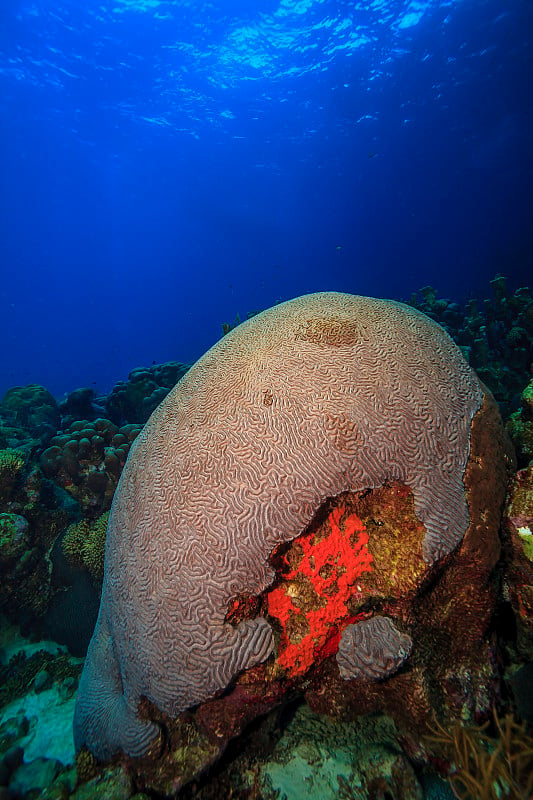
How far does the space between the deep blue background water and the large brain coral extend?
30.2 m

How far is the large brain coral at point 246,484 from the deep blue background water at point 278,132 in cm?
3020

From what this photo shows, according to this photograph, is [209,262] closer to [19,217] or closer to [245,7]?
[19,217]

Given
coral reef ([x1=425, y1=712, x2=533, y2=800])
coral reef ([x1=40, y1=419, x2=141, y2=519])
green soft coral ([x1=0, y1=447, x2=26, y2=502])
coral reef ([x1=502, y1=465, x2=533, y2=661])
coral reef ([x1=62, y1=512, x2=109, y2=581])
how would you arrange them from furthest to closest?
coral reef ([x1=40, y1=419, x2=141, y2=519]), green soft coral ([x1=0, y1=447, x2=26, y2=502]), coral reef ([x1=62, y1=512, x2=109, y2=581]), coral reef ([x1=502, y1=465, x2=533, y2=661]), coral reef ([x1=425, y1=712, x2=533, y2=800])

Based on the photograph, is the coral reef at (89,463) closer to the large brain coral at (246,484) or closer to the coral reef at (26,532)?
the coral reef at (26,532)

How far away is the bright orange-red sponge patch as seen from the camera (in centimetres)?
226

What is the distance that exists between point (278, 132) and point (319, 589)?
51.6 m

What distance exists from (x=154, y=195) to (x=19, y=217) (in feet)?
86.8

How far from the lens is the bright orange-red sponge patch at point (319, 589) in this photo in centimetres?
226

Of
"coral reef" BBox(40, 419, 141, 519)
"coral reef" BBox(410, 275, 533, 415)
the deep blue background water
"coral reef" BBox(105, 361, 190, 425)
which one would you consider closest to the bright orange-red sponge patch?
"coral reef" BBox(40, 419, 141, 519)

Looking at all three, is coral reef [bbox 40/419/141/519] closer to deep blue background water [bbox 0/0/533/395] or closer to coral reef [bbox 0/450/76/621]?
coral reef [bbox 0/450/76/621]

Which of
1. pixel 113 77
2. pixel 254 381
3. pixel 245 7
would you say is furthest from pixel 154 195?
pixel 254 381

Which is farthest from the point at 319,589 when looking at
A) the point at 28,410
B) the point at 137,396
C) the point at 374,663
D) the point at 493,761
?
the point at 28,410

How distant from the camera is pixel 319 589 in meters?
2.32

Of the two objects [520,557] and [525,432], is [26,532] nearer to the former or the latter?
[520,557]
